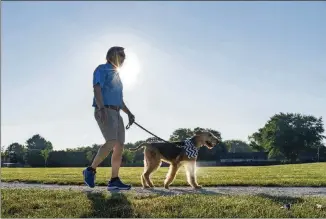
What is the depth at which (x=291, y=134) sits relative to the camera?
104 metres

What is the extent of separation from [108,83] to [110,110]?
20.9 inches

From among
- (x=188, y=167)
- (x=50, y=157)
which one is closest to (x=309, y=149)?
(x=50, y=157)

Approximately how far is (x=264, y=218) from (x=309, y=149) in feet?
342

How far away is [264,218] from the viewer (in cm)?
569

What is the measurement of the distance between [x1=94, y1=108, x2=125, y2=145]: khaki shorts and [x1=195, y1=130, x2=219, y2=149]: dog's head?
109 inches

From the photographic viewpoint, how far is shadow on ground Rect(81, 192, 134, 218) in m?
5.92

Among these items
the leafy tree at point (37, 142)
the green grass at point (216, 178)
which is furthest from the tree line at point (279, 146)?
the green grass at point (216, 178)

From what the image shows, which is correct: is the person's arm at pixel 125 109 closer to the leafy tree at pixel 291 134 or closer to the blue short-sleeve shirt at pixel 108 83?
the blue short-sleeve shirt at pixel 108 83

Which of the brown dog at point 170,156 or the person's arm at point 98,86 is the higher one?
the person's arm at point 98,86

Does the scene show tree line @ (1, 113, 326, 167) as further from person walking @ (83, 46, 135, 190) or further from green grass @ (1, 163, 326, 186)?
person walking @ (83, 46, 135, 190)

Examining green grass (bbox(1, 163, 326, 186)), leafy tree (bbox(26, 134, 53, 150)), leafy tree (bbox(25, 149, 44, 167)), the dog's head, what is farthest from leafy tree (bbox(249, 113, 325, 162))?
the dog's head

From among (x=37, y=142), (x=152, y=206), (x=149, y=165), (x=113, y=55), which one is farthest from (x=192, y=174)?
(x=37, y=142)

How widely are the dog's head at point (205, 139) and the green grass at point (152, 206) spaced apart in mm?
3532

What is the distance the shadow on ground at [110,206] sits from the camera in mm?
5922
